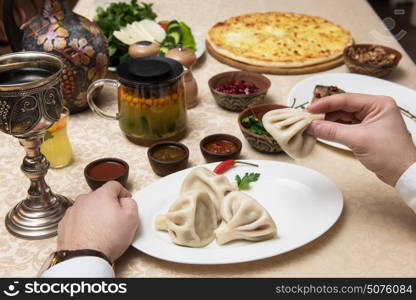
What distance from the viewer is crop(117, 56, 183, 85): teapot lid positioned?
1489mm

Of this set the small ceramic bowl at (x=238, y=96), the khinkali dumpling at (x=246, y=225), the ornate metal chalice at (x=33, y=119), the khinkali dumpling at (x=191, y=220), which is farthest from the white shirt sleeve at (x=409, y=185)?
the ornate metal chalice at (x=33, y=119)

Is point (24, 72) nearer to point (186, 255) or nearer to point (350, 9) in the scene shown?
point (186, 255)

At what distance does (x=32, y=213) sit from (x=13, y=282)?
225 millimetres

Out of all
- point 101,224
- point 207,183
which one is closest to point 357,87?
point 207,183

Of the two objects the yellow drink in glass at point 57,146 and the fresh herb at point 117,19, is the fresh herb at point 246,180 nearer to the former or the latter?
the yellow drink in glass at point 57,146

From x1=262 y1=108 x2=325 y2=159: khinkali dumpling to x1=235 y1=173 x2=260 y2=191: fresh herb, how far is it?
0.44 feet

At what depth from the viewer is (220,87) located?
1.86m

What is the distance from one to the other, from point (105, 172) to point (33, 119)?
31 centimetres

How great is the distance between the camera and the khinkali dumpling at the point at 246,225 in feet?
3.75

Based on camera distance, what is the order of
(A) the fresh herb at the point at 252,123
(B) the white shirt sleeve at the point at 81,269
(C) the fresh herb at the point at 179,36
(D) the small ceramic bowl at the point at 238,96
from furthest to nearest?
(C) the fresh herb at the point at 179,36, (D) the small ceramic bowl at the point at 238,96, (A) the fresh herb at the point at 252,123, (B) the white shirt sleeve at the point at 81,269

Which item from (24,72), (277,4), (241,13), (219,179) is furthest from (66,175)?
(277,4)

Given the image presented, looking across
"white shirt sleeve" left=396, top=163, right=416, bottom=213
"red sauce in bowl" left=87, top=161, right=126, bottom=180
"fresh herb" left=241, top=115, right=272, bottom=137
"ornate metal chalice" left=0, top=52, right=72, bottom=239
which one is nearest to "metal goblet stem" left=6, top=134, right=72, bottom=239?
"ornate metal chalice" left=0, top=52, right=72, bottom=239

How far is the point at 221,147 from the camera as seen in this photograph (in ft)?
5.01

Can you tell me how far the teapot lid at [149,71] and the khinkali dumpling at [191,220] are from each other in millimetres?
438
